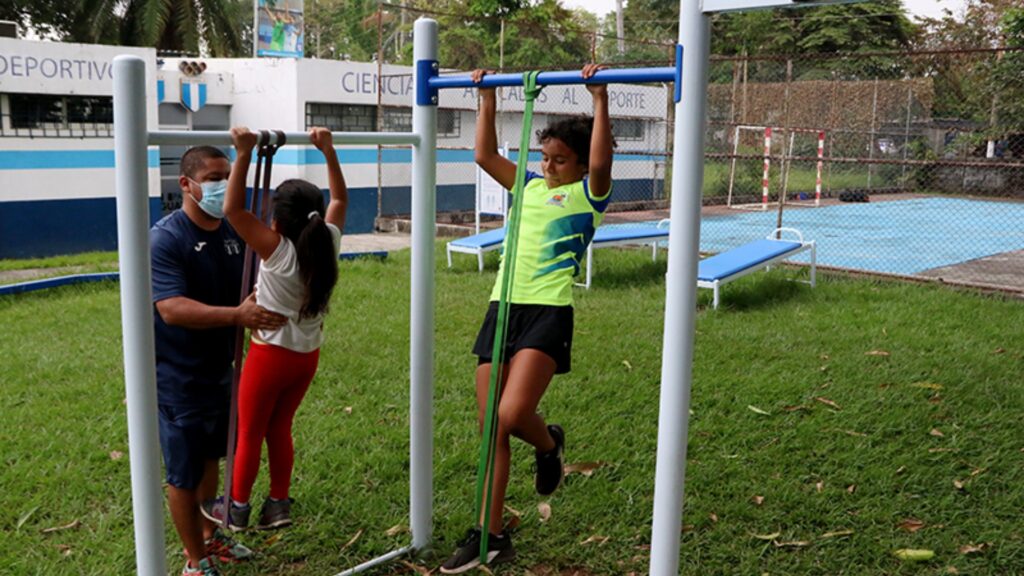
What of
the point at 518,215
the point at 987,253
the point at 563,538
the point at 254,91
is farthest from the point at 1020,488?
the point at 254,91

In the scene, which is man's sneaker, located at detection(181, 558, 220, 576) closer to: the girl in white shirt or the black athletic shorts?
the girl in white shirt

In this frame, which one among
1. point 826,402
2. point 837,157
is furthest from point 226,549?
point 837,157

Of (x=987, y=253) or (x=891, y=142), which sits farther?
(x=891, y=142)

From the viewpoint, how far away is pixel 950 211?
18.5m

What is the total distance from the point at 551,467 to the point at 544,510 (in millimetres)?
422

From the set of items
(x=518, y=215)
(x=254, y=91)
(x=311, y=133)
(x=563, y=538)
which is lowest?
(x=563, y=538)

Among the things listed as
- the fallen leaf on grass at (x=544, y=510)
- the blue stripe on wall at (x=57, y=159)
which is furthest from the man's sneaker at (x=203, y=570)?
the blue stripe on wall at (x=57, y=159)

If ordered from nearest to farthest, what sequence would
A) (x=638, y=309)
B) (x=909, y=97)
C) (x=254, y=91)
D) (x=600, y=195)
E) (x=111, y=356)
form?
(x=600, y=195)
(x=111, y=356)
(x=638, y=309)
(x=254, y=91)
(x=909, y=97)

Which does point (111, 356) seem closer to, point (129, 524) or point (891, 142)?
point (129, 524)

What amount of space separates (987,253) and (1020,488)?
31.0 ft

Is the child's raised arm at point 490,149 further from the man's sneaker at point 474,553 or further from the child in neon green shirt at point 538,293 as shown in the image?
the man's sneaker at point 474,553

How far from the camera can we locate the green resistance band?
9.27 feet

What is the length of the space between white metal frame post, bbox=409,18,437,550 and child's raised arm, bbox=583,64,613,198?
21.0 inches

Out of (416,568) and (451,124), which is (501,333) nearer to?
(416,568)
